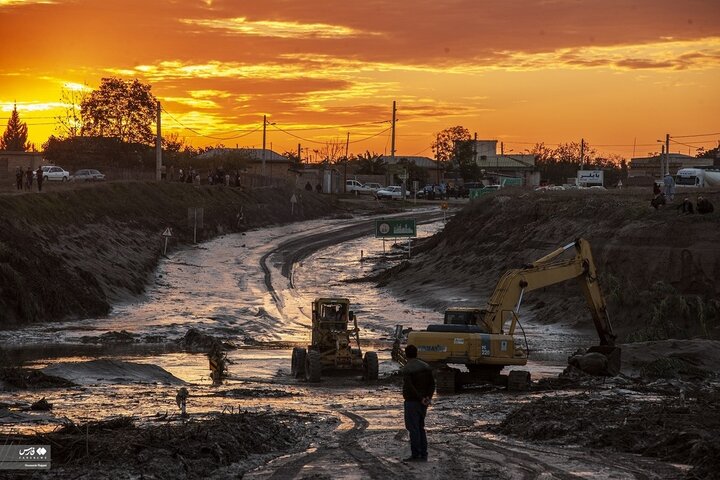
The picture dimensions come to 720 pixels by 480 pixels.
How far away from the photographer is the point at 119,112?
124375 mm

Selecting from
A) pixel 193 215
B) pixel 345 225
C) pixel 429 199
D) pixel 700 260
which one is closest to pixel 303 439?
pixel 700 260

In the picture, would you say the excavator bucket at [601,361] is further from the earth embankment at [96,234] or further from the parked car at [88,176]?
the parked car at [88,176]

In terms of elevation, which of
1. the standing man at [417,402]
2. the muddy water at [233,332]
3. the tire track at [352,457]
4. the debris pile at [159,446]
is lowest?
the muddy water at [233,332]

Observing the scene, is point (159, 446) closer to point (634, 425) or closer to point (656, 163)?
point (634, 425)

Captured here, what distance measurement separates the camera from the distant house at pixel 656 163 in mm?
158750

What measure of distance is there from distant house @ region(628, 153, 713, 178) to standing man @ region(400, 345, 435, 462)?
139m

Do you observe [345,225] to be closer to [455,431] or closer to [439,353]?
[439,353]

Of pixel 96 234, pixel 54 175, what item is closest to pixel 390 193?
pixel 54 175

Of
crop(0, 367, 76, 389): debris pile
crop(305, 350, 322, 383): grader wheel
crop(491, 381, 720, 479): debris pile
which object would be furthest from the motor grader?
crop(491, 381, 720, 479): debris pile

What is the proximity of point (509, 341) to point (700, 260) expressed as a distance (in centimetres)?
2090

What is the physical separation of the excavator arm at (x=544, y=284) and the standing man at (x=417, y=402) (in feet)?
43.7

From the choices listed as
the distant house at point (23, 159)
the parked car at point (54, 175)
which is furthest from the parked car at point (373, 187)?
the parked car at point (54, 175)

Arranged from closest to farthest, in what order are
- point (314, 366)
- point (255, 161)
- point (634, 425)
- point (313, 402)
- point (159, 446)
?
point (159, 446)
point (634, 425)
point (313, 402)
point (314, 366)
point (255, 161)

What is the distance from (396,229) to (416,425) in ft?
206
